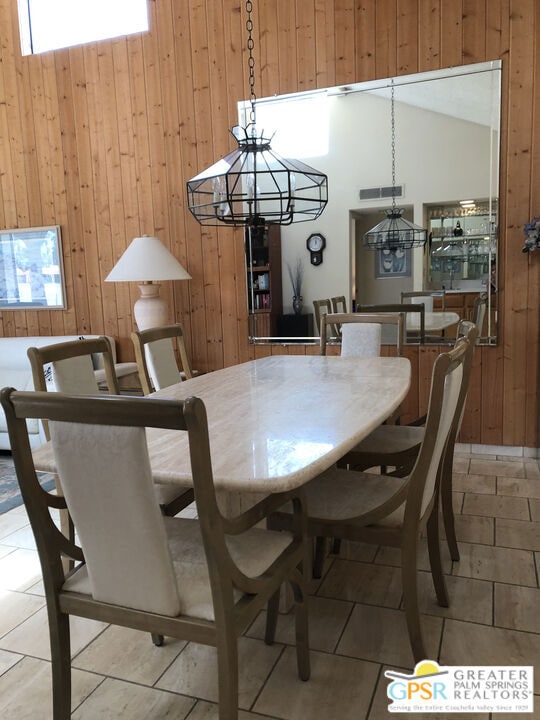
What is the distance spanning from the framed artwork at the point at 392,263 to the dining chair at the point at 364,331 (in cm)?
64

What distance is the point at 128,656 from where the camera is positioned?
6.15 feet

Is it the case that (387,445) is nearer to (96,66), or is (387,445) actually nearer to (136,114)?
(136,114)

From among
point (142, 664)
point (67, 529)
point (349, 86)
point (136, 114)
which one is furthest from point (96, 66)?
point (142, 664)

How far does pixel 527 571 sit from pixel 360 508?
3.05ft

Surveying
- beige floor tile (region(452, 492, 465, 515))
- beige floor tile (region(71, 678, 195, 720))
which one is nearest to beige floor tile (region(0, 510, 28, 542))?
beige floor tile (region(71, 678, 195, 720))

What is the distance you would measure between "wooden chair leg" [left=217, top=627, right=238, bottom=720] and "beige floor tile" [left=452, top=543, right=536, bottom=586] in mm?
1313

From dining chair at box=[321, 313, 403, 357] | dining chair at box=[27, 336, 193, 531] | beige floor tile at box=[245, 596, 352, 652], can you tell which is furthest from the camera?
dining chair at box=[321, 313, 403, 357]

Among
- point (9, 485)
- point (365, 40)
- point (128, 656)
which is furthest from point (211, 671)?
point (365, 40)

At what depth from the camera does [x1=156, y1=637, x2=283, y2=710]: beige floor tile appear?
1.69 metres

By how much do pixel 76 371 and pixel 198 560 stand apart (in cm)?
124

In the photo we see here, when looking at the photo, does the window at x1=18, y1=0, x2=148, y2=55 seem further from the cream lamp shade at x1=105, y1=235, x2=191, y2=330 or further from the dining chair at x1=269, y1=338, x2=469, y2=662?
the dining chair at x1=269, y1=338, x2=469, y2=662

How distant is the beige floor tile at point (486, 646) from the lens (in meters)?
1.78

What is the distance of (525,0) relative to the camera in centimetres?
345

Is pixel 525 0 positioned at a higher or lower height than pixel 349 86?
higher
